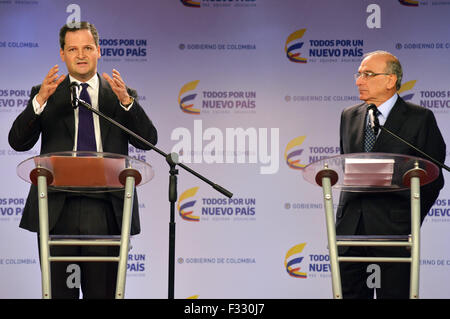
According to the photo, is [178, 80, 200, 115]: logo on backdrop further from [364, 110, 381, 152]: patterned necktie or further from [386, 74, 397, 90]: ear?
[364, 110, 381, 152]: patterned necktie

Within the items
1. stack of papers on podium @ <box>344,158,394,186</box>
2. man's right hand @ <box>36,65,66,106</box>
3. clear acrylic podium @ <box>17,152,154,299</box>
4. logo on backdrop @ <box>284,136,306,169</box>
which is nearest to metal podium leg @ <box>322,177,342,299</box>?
stack of papers on podium @ <box>344,158,394,186</box>

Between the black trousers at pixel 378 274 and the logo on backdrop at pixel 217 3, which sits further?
the logo on backdrop at pixel 217 3

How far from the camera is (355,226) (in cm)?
376

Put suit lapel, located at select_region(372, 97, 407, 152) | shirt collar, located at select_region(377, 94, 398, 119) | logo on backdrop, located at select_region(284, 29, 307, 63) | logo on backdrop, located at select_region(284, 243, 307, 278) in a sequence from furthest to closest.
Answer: logo on backdrop, located at select_region(284, 29, 307, 63) → logo on backdrop, located at select_region(284, 243, 307, 278) → shirt collar, located at select_region(377, 94, 398, 119) → suit lapel, located at select_region(372, 97, 407, 152)

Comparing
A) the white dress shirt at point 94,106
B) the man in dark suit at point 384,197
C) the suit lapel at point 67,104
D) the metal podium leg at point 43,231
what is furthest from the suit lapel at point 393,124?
the metal podium leg at point 43,231

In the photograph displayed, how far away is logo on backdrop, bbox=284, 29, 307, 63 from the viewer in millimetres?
5988

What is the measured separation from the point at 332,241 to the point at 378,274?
0.62 meters

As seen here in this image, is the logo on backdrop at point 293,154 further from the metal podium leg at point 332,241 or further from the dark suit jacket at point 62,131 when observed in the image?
the metal podium leg at point 332,241

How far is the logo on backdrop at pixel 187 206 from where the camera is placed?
5840 millimetres

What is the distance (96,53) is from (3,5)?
2.37 m

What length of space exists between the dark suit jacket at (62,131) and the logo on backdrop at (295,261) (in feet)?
7.41

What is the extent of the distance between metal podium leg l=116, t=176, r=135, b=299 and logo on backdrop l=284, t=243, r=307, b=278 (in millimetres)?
2766

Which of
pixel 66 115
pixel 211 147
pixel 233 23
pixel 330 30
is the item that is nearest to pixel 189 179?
pixel 211 147

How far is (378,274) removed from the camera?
372 centimetres
